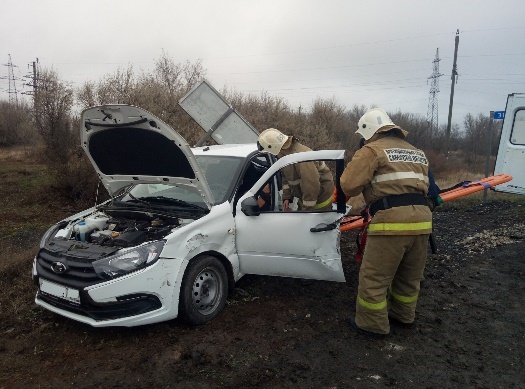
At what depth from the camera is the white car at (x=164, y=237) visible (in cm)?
339

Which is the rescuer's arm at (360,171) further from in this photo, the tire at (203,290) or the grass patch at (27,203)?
the grass patch at (27,203)

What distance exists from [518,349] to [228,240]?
2.77 meters

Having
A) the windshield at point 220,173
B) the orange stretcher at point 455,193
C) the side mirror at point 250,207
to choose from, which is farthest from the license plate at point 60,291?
the orange stretcher at point 455,193

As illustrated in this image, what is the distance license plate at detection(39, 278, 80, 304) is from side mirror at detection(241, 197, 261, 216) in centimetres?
167

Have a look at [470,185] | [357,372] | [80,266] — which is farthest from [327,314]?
[470,185]

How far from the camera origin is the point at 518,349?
3.54m

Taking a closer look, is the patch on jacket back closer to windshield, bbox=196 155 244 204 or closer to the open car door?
the open car door

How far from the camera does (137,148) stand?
408 cm

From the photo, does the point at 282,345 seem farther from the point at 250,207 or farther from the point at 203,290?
the point at 250,207

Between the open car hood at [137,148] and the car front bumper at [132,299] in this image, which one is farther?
the open car hood at [137,148]

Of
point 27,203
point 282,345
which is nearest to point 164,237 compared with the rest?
point 282,345

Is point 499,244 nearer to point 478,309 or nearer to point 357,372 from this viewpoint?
point 478,309

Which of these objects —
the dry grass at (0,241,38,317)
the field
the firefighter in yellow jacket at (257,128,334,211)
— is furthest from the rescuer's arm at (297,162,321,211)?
the dry grass at (0,241,38,317)

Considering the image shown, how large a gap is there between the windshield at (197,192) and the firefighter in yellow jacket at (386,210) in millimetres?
1328
